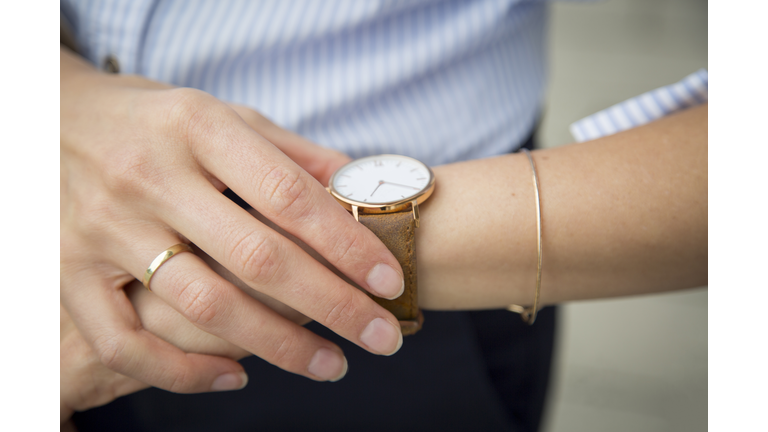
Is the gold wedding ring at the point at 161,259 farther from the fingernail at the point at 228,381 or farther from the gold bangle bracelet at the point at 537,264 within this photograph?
the gold bangle bracelet at the point at 537,264

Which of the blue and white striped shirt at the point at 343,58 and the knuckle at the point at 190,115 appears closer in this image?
the knuckle at the point at 190,115

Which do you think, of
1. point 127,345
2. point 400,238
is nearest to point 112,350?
point 127,345

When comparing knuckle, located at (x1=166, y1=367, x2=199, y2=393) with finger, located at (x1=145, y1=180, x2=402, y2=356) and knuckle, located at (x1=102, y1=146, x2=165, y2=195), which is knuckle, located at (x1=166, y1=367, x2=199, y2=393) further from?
knuckle, located at (x1=102, y1=146, x2=165, y2=195)

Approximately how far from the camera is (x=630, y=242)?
82 cm

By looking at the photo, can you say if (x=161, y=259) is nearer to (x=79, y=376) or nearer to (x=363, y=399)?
(x=79, y=376)

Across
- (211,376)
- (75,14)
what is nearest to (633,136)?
(211,376)

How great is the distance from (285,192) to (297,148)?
0.20 m

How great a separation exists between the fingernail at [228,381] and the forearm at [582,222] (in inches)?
13.8

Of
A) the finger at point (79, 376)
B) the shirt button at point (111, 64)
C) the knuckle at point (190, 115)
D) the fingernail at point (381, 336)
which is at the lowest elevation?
the finger at point (79, 376)

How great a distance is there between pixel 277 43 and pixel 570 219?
640 millimetres

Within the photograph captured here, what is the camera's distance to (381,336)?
76 centimetres

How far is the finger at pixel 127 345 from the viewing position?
2.60 feet

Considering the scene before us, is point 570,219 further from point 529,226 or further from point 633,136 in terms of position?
point 633,136

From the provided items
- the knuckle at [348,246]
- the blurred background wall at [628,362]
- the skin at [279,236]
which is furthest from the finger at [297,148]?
the blurred background wall at [628,362]
